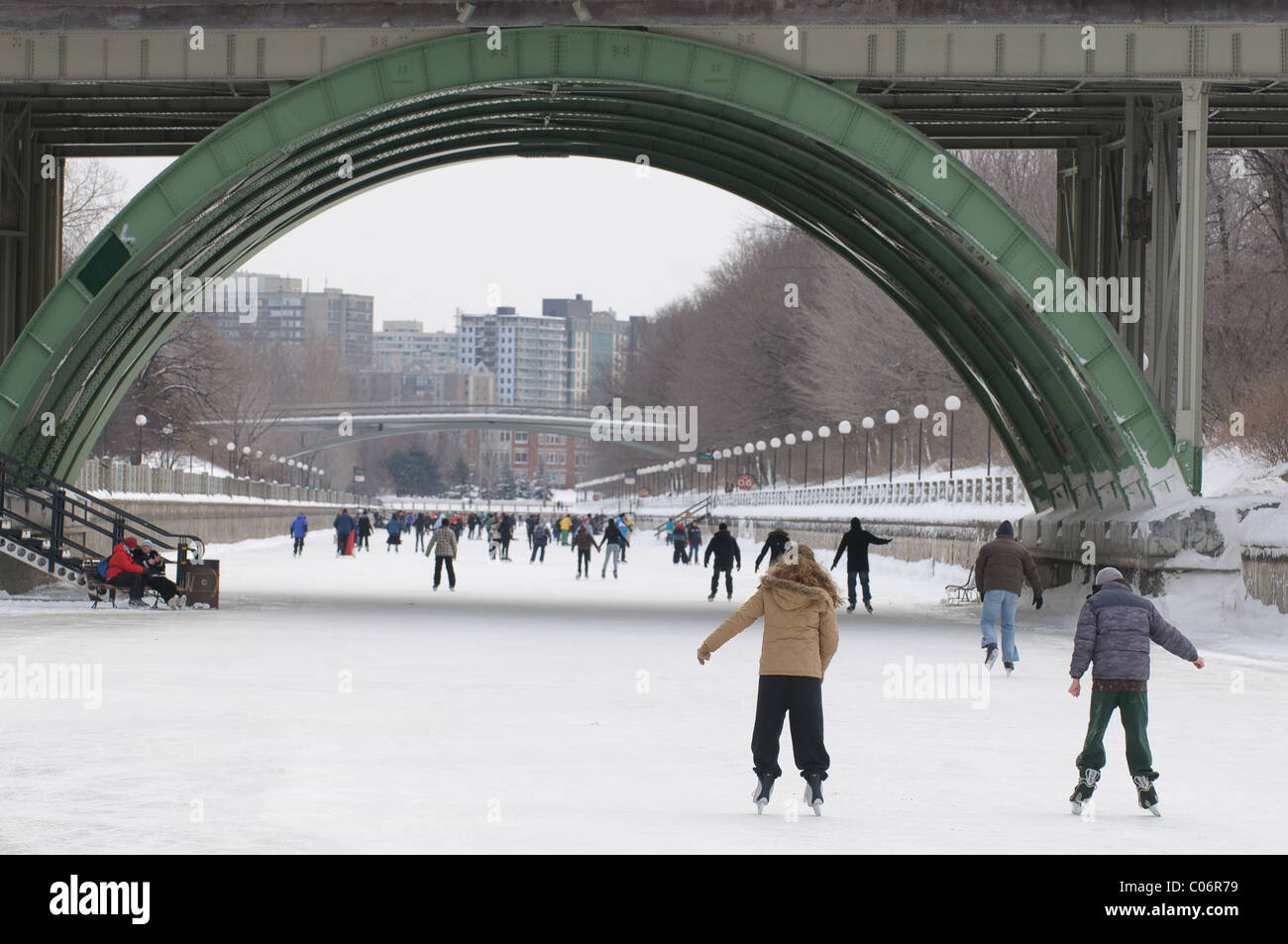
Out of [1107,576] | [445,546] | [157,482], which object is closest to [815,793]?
[1107,576]

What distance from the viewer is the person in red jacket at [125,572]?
2569 centimetres

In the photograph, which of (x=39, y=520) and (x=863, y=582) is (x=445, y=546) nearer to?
(x=39, y=520)

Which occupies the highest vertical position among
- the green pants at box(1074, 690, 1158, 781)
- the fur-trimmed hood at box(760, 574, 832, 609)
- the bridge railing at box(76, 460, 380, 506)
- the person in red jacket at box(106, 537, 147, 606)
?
the bridge railing at box(76, 460, 380, 506)

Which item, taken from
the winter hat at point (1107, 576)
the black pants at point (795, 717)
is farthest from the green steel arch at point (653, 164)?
the black pants at point (795, 717)

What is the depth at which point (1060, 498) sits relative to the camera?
3114 cm

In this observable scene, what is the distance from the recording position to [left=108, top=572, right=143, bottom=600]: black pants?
25.7 m

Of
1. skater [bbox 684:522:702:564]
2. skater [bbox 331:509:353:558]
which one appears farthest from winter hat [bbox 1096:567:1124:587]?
skater [bbox 684:522:702:564]

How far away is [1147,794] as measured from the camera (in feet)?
31.3

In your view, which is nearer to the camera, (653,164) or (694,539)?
(653,164)

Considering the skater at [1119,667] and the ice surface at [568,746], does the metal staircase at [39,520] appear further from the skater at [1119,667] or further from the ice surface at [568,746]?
the skater at [1119,667]

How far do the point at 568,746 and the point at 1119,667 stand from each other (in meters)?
3.86

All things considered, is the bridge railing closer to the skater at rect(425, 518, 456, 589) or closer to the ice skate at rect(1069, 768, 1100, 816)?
the skater at rect(425, 518, 456, 589)

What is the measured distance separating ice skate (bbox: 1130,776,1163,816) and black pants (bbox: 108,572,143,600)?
1915 centimetres
